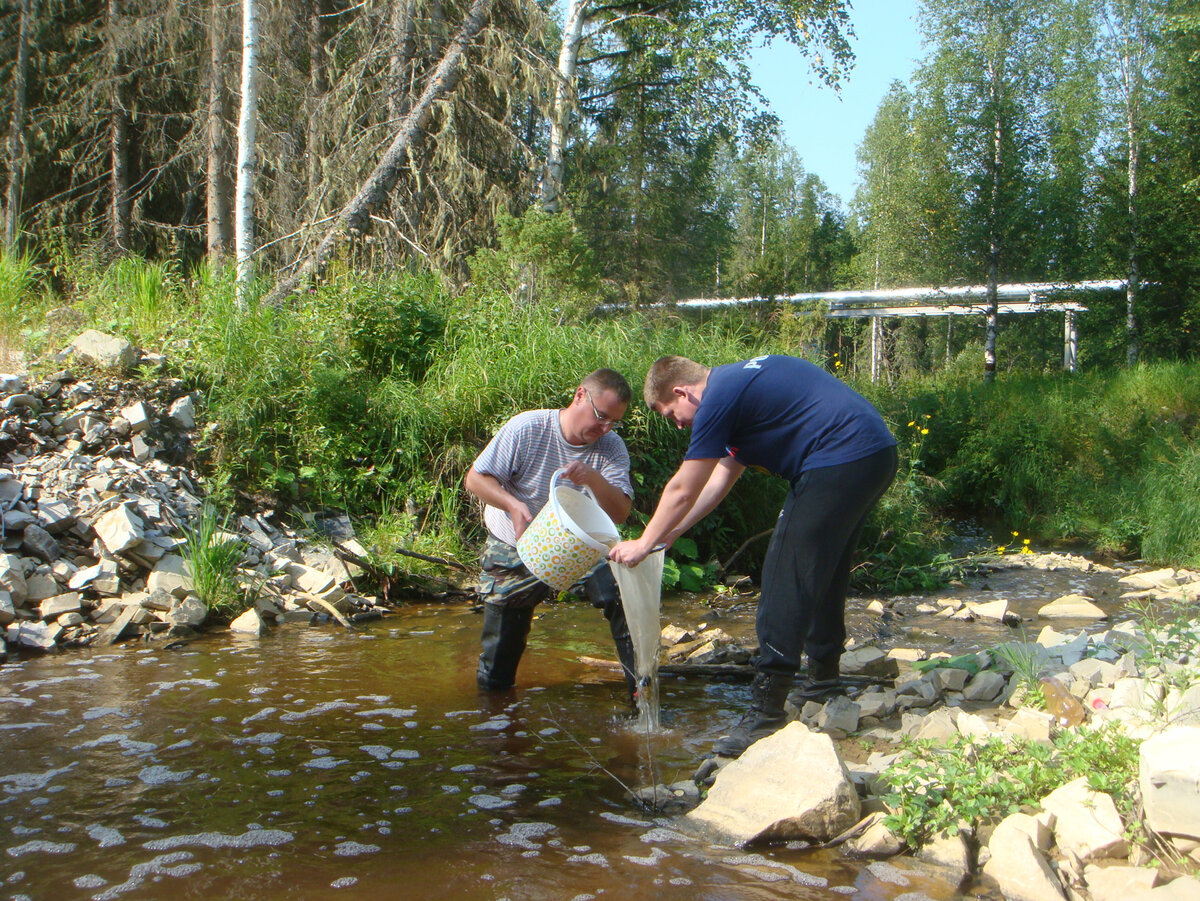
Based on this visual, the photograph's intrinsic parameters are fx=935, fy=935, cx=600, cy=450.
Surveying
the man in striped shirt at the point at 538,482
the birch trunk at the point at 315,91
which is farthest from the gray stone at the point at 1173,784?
the birch trunk at the point at 315,91

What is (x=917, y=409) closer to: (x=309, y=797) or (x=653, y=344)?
(x=653, y=344)

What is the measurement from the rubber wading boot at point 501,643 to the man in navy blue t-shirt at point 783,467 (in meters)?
1.04

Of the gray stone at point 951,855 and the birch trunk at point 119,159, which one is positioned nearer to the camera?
the gray stone at point 951,855

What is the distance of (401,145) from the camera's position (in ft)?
43.6

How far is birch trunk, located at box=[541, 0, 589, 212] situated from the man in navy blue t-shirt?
34.1 feet

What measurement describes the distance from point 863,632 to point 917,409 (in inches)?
312

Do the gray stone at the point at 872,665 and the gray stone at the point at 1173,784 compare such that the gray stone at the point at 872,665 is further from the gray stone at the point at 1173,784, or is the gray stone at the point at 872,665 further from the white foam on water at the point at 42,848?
the white foam on water at the point at 42,848

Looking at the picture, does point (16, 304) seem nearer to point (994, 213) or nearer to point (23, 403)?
point (23, 403)

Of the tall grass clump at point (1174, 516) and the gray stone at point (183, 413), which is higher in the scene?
the gray stone at point (183, 413)

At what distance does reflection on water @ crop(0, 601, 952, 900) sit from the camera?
2.98 meters

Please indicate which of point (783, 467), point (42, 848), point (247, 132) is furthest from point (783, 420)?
point (247, 132)

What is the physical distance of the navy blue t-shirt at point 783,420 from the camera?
3.82 metres

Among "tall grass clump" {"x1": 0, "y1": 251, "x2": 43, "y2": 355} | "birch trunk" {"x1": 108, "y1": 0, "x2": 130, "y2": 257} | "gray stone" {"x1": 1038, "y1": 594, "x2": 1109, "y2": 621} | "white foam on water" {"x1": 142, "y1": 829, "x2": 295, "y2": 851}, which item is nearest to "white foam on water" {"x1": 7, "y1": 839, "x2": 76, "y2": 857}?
"white foam on water" {"x1": 142, "y1": 829, "x2": 295, "y2": 851}

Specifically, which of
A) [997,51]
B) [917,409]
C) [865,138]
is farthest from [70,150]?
[865,138]
